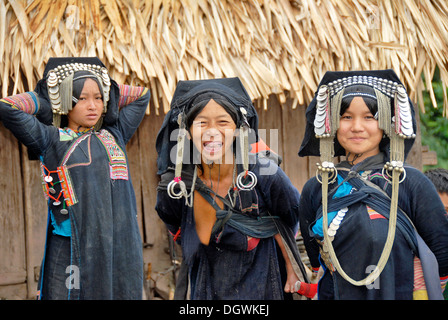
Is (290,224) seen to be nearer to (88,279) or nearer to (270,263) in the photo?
(270,263)

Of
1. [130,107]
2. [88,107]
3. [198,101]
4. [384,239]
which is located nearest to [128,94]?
[130,107]

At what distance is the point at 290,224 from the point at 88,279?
1160mm

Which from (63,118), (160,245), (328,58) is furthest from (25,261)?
(328,58)

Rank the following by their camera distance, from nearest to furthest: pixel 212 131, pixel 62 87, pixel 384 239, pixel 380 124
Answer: pixel 384 239, pixel 380 124, pixel 212 131, pixel 62 87

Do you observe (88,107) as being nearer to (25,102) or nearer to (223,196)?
(25,102)

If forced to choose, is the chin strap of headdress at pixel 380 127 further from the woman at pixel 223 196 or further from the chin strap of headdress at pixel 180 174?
the chin strap of headdress at pixel 180 174

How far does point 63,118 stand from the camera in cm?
363

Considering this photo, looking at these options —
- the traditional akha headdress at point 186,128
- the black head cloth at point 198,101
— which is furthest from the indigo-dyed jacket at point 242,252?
the black head cloth at point 198,101

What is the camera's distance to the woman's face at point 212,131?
112 inches

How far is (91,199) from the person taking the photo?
339 cm

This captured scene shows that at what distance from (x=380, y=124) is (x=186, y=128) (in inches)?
36.5

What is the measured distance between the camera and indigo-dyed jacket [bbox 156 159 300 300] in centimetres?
295

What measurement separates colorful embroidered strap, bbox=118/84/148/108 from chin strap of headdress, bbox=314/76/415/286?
4.98 feet

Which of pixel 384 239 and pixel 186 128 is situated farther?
pixel 186 128
